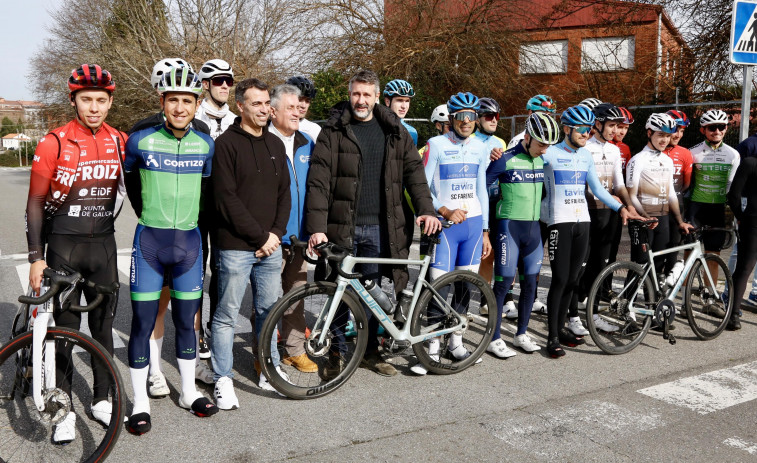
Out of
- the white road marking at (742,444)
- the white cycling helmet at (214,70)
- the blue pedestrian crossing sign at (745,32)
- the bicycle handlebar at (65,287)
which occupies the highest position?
the blue pedestrian crossing sign at (745,32)

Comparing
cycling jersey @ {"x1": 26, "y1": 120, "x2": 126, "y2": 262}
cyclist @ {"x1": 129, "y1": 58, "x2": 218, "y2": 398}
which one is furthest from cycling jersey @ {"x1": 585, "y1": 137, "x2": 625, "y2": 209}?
cycling jersey @ {"x1": 26, "y1": 120, "x2": 126, "y2": 262}

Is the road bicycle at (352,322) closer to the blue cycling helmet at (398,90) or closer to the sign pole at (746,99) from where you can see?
the blue cycling helmet at (398,90)

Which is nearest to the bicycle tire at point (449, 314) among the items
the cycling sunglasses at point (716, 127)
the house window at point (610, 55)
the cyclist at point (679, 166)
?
the cyclist at point (679, 166)

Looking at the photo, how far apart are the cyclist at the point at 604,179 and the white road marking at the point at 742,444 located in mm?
2899

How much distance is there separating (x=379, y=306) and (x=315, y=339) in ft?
1.81

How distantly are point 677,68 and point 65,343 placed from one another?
14015 millimetres

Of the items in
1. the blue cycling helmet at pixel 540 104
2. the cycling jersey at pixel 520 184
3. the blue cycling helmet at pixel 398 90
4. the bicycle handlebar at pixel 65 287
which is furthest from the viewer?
the blue cycling helmet at pixel 540 104

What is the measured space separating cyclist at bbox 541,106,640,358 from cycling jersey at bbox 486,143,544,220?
22 centimetres

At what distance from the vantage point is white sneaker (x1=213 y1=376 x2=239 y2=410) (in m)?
4.27

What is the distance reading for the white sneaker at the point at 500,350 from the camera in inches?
216

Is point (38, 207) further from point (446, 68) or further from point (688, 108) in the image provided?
point (446, 68)

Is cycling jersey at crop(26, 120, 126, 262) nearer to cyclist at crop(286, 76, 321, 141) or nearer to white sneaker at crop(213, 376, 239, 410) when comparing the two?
white sneaker at crop(213, 376, 239, 410)

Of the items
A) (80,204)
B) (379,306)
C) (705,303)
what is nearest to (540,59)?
(705,303)

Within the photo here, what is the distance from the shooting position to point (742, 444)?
12.6 ft
